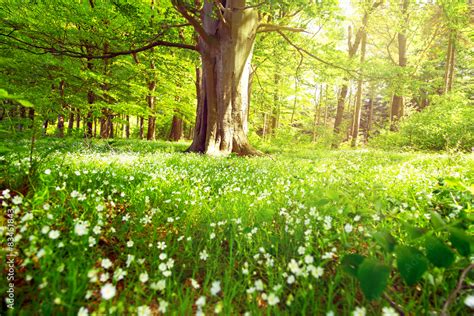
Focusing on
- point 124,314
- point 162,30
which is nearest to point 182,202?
point 124,314

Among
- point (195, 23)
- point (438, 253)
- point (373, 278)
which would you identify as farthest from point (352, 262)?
point (195, 23)

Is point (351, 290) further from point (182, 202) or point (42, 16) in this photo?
point (42, 16)

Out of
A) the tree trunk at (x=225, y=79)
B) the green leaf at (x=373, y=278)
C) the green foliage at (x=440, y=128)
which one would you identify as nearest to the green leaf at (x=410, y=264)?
the green leaf at (x=373, y=278)

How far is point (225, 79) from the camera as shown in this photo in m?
10.3

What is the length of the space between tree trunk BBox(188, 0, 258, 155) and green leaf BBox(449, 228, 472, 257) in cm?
878

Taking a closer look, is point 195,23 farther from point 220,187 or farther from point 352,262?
point 352,262

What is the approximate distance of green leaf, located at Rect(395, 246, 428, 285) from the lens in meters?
1.25

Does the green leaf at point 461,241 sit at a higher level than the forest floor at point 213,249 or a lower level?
higher

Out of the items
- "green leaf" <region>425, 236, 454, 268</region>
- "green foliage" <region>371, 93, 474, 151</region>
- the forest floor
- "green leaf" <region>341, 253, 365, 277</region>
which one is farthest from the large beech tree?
"green foliage" <region>371, 93, 474, 151</region>

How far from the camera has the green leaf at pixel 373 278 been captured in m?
1.14

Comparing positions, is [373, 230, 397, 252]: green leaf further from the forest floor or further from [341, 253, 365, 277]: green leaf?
[341, 253, 365, 277]: green leaf

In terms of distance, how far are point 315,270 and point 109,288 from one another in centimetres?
114

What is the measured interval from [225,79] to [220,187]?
6952 mm

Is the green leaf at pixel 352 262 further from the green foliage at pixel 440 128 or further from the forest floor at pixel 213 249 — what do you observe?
the green foliage at pixel 440 128
